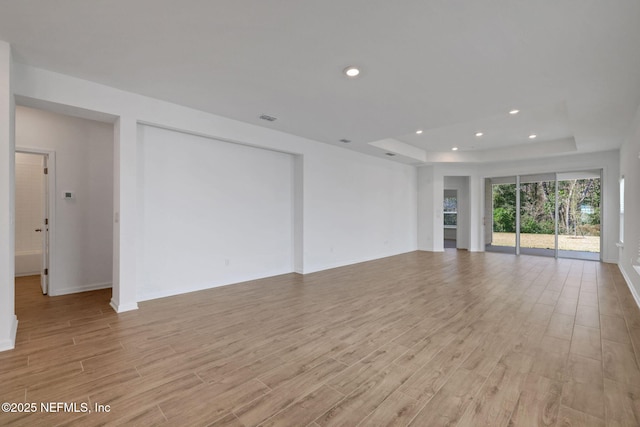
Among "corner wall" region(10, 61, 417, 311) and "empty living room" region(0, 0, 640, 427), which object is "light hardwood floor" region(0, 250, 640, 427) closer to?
"empty living room" region(0, 0, 640, 427)

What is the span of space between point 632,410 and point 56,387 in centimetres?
392

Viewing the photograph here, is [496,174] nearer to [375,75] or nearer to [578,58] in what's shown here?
[578,58]

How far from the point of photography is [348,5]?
2074mm

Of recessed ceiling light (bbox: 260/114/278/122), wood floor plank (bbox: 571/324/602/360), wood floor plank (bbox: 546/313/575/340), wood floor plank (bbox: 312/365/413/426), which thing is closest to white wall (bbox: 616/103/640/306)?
wood floor plank (bbox: 546/313/575/340)

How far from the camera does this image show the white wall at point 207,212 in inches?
159

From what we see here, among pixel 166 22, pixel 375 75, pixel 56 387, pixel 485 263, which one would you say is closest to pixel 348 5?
pixel 375 75

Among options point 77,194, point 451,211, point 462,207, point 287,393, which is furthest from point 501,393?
point 451,211

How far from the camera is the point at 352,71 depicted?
3031 millimetres

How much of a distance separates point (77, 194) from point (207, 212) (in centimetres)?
212

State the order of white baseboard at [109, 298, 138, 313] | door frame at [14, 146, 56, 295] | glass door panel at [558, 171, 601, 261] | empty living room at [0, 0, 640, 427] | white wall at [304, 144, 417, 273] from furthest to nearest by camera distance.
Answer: glass door panel at [558, 171, 601, 261] → white wall at [304, 144, 417, 273] → door frame at [14, 146, 56, 295] → white baseboard at [109, 298, 138, 313] → empty living room at [0, 0, 640, 427]

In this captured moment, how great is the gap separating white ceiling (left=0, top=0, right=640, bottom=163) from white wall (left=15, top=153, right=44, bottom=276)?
440cm

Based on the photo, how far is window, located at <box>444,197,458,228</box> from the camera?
1072 centimetres

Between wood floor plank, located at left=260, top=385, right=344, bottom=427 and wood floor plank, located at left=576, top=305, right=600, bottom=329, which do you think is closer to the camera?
wood floor plank, located at left=260, top=385, right=344, bottom=427

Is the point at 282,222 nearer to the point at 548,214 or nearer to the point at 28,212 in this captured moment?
the point at 28,212
